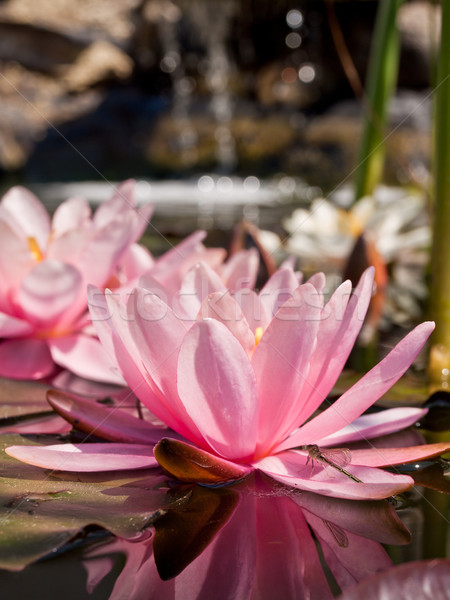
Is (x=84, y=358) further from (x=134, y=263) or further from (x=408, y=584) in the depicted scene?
(x=408, y=584)

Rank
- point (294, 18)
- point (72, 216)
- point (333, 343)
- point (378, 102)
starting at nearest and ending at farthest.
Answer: point (333, 343), point (72, 216), point (378, 102), point (294, 18)

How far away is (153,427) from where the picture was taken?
2.39 feet

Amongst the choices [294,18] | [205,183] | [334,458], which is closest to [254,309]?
[334,458]

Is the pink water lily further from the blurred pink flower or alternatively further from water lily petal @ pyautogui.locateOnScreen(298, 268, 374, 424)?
the blurred pink flower

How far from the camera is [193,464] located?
1.95 ft

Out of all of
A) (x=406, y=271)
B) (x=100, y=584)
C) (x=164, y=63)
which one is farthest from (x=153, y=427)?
(x=164, y=63)

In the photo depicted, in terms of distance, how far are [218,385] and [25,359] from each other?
1.74ft

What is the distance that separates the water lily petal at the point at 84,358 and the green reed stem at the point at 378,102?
1107 millimetres

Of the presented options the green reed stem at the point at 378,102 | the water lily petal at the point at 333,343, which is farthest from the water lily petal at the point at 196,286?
the green reed stem at the point at 378,102

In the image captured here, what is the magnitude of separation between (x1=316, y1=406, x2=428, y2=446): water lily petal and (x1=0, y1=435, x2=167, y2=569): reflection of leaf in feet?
0.66

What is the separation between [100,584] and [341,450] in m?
0.24

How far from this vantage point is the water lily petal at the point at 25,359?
3.27ft

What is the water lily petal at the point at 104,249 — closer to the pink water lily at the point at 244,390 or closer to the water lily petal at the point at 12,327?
the water lily petal at the point at 12,327

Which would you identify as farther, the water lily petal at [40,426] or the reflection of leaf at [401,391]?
the reflection of leaf at [401,391]
